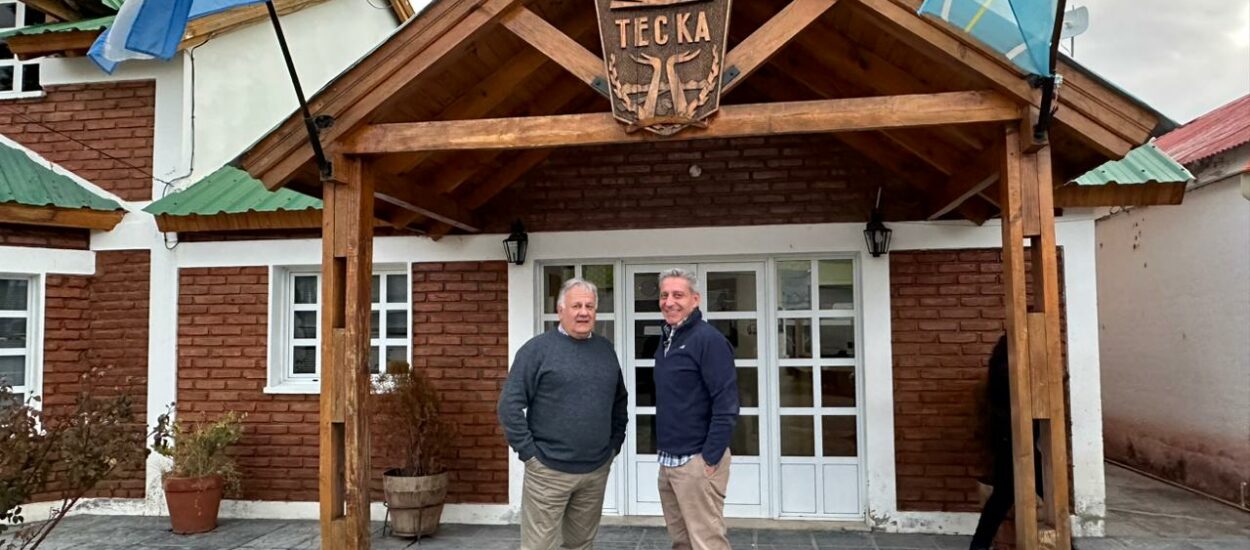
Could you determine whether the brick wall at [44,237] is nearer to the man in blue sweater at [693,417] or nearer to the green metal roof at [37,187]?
the green metal roof at [37,187]

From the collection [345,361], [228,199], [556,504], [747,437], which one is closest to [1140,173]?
[747,437]

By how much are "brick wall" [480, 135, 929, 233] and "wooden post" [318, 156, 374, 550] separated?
2292 millimetres

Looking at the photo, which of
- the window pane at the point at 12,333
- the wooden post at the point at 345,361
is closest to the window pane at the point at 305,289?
the window pane at the point at 12,333

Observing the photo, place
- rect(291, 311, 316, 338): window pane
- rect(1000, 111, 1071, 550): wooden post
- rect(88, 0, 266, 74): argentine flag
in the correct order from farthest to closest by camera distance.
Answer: rect(291, 311, 316, 338): window pane < rect(88, 0, 266, 74): argentine flag < rect(1000, 111, 1071, 550): wooden post

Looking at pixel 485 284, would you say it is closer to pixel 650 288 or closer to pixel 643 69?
pixel 650 288

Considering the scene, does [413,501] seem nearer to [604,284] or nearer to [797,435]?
[604,284]

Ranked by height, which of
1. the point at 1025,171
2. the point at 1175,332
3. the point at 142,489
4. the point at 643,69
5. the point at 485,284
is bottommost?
the point at 142,489

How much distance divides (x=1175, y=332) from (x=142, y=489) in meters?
9.88

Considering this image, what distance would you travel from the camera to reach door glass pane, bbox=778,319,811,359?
20.7ft

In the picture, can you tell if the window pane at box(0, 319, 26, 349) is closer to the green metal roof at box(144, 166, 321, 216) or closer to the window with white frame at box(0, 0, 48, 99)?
the green metal roof at box(144, 166, 321, 216)

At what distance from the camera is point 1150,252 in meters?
8.66

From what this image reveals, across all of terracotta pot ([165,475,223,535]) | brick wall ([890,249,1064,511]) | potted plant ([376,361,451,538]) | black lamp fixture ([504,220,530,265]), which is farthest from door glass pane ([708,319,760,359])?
terracotta pot ([165,475,223,535])

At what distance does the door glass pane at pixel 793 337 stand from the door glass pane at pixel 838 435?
1.79ft

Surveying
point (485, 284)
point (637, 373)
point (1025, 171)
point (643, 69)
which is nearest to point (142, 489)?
point (485, 284)
